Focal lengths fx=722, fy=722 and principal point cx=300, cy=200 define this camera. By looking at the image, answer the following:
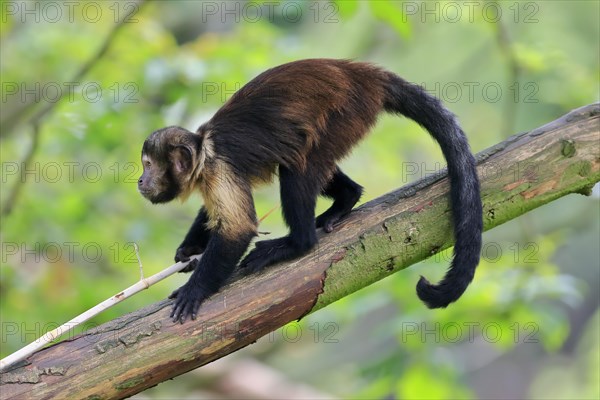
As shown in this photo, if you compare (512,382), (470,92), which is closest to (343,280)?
(470,92)

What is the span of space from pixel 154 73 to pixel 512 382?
19.7 m

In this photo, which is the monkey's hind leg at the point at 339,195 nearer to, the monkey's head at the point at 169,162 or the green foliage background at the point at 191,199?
the monkey's head at the point at 169,162

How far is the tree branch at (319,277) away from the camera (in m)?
4.84

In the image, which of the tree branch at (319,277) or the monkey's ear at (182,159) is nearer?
the tree branch at (319,277)

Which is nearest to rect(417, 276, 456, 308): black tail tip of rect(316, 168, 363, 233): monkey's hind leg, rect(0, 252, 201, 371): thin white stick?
rect(316, 168, 363, 233): monkey's hind leg

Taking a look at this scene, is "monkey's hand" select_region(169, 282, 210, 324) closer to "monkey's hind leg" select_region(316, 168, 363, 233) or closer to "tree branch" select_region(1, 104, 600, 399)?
"tree branch" select_region(1, 104, 600, 399)

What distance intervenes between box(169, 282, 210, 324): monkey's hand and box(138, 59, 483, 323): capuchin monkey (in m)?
0.06

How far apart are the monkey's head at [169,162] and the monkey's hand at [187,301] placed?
1098mm

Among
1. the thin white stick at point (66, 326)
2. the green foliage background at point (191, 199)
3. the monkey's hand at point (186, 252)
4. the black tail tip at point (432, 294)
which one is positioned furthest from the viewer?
the green foliage background at point (191, 199)

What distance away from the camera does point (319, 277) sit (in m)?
5.25

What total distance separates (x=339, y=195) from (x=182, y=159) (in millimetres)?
1403

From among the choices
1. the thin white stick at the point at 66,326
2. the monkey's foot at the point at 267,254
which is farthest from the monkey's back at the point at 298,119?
the thin white stick at the point at 66,326

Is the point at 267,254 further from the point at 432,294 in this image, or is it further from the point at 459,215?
the point at 459,215

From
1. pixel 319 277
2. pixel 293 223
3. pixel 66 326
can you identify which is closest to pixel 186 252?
pixel 293 223
